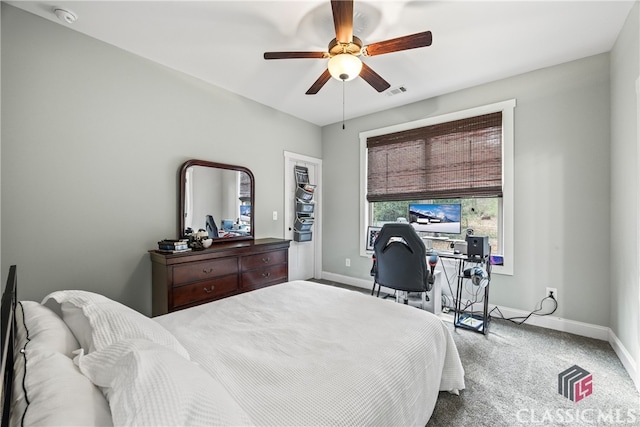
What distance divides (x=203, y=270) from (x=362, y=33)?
8.36ft

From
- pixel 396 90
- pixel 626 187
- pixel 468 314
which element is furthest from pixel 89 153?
pixel 626 187

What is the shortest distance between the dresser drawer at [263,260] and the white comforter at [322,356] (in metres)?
1.15

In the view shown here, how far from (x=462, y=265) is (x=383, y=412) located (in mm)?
2508

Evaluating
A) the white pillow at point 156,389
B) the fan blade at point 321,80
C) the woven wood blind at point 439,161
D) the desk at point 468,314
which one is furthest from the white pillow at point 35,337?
the woven wood blind at point 439,161

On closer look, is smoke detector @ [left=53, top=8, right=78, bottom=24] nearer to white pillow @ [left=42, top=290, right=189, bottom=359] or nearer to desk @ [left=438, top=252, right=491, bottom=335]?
white pillow @ [left=42, top=290, right=189, bottom=359]

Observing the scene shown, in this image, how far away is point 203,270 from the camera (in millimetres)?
2654

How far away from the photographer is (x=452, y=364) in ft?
5.41

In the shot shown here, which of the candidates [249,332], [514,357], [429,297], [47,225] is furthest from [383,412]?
[47,225]

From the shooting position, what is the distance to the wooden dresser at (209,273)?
2.47 meters

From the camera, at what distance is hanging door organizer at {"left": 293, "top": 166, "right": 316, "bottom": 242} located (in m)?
4.21

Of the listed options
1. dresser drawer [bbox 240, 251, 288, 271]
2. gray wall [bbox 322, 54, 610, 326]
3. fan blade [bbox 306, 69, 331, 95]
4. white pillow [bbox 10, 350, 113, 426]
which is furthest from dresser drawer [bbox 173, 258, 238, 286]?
gray wall [bbox 322, 54, 610, 326]

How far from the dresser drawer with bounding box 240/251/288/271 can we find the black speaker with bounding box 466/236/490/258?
208 centimetres

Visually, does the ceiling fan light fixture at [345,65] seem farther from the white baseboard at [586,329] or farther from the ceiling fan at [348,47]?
the white baseboard at [586,329]

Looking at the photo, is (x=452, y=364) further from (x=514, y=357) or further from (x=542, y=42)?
(x=542, y=42)
